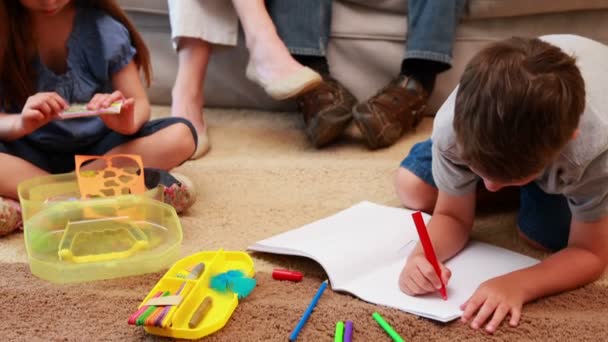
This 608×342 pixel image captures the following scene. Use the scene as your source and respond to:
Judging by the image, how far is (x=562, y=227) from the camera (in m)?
0.89

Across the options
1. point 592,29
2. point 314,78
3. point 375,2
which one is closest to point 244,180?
point 314,78

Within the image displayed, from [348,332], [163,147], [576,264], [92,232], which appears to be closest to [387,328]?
[348,332]

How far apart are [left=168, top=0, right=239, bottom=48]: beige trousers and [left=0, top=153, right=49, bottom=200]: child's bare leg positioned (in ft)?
1.60

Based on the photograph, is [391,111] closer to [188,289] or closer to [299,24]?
[299,24]

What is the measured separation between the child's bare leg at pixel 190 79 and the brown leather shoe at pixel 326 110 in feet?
0.70

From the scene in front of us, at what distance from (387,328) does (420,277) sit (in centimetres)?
8

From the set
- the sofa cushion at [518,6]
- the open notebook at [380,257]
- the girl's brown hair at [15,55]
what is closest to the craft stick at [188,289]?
the open notebook at [380,257]

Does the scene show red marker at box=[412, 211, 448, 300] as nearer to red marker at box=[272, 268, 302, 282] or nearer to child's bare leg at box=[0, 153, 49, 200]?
red marker at box=[272, 268, 302, 282]

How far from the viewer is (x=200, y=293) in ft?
2.49

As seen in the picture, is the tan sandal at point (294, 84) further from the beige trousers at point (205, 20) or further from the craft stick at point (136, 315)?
the craft stick at point (136, 315)

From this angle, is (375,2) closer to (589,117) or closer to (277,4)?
(277,4)

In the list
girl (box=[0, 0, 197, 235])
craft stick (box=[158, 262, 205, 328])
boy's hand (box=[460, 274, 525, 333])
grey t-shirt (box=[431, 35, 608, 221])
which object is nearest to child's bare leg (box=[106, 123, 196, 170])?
girl (box=[0, 0, 197, 235])

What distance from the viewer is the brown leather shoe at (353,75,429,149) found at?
1.33 metres

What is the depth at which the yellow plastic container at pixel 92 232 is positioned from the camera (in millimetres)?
831
